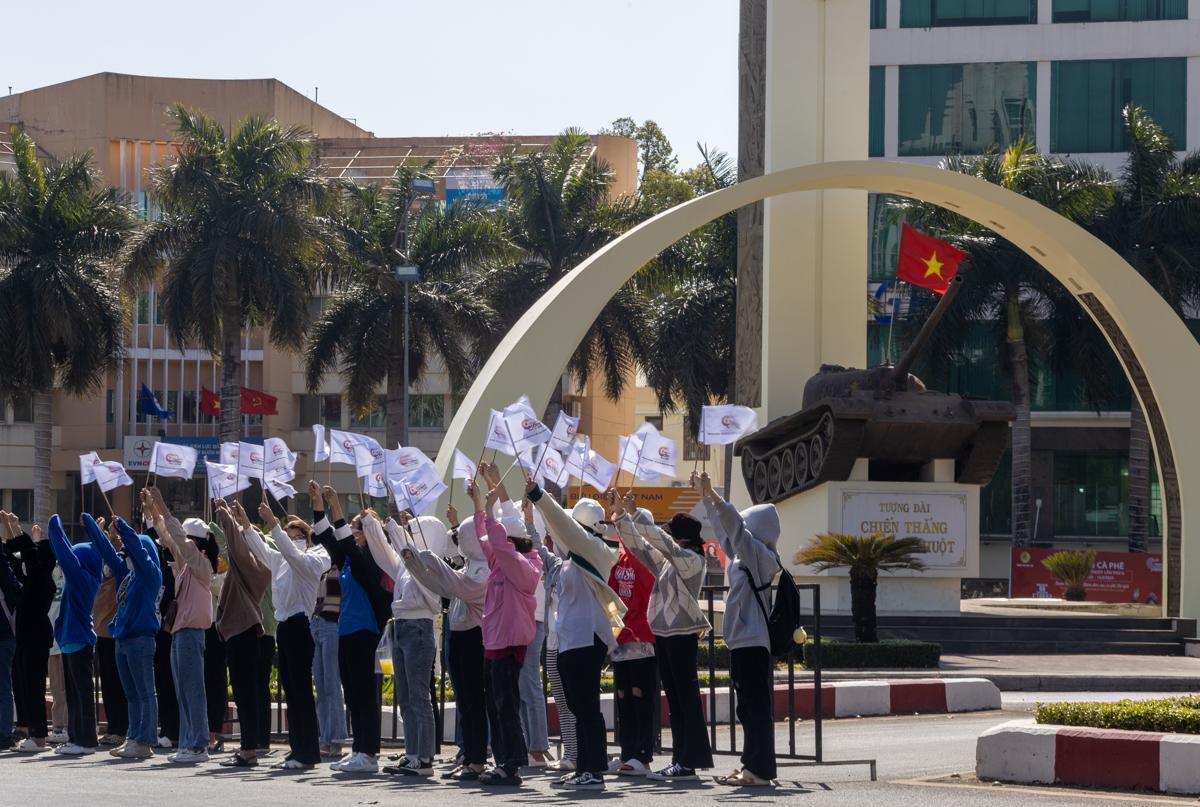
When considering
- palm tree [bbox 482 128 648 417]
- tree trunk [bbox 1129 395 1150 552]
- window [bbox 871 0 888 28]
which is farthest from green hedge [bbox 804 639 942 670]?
window [bbox 871 0 888 28]

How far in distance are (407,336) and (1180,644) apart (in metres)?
23.6

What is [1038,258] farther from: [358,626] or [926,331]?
[358,626]

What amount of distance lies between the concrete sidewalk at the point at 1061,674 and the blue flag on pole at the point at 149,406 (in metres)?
37.3

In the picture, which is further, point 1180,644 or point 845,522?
point 845,522

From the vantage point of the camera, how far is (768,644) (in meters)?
10.2

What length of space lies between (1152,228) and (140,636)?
3148 cm

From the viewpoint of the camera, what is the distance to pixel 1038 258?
86.8 feet

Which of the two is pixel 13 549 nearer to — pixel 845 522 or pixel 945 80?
pixel 845 522

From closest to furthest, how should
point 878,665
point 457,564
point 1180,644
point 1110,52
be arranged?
point 457,564 < point 878,665 < point 1180,644 < point 1110,52

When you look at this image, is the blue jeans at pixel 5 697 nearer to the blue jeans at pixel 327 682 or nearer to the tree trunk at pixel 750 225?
the blue jeans at pixel 327 682

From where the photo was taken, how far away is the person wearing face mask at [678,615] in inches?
413

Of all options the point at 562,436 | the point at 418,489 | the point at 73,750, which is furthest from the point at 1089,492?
the point at 73,750

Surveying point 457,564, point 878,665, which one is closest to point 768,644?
point 457,564

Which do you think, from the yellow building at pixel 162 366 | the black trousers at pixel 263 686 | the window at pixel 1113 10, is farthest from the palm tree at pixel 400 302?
the black trousers at pixel 263 686
